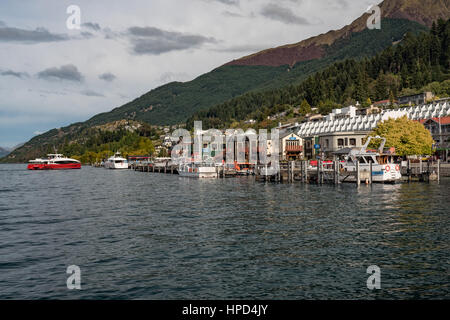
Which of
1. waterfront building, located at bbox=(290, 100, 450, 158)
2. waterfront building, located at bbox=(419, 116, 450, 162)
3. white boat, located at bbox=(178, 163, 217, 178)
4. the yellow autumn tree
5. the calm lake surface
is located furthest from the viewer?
waterfront building, located at bbox=(290, 100, 450, 158)

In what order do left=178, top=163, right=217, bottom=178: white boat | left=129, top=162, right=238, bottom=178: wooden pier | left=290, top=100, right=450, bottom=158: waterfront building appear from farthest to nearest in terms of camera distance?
left=290, top=100, right=450, bottom=158: waterfront building < left=129, top=162, right=238, bottom=178: wooden pier < left=178, top=163, right=217, bottom=178: white boat

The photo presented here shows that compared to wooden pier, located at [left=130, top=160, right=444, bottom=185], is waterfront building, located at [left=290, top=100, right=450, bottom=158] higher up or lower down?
higher up

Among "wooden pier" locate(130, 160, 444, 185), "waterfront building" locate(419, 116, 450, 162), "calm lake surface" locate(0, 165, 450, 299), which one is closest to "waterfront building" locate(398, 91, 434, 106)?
"waterfront building" locate(419, 116, 450, 162)

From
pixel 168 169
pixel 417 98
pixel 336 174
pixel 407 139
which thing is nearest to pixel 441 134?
pixel 407 139

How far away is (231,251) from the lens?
80.4 ft

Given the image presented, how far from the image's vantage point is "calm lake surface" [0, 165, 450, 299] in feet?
59.0

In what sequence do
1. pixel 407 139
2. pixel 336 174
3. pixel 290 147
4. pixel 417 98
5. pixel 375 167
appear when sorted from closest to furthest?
pixel 375 167 → pixel 336 174 → pixel 407 139 → pixel 290 147 → pixel 417 98

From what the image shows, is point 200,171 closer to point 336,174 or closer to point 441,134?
point 336,174

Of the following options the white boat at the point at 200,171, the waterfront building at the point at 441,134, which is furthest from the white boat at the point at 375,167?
the waterfront building at the point at 441,134

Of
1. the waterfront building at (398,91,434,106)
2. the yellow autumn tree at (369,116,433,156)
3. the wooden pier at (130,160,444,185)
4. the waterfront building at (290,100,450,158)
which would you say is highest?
the waterfront building at (398,91,434,106)

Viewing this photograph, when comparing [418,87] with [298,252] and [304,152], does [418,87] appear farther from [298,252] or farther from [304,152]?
[298,252]

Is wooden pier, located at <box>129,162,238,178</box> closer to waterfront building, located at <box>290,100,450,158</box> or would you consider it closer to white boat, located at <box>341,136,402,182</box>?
white boat, located at <box>341,136,402,182</box>

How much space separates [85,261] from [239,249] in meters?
8.67
